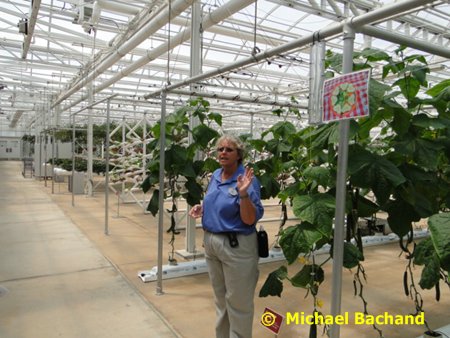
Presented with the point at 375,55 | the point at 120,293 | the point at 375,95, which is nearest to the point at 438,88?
the point at 375,55

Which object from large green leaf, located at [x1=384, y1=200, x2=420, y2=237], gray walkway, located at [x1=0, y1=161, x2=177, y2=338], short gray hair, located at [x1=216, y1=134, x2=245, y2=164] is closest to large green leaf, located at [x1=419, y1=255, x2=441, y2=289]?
large green leaf, located at [x1=384, y1=200, x2=420, y2=237]

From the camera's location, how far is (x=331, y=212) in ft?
5.61

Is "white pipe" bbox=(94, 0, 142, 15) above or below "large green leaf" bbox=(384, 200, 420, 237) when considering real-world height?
above

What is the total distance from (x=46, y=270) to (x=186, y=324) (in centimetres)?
193

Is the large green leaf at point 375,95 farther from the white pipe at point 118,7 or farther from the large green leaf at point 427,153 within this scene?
the white pipe at point 118,7

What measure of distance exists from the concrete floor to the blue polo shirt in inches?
38.8

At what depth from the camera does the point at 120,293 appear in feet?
10.8

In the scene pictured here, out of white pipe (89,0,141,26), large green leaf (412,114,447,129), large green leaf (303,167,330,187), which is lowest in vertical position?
large green leaf (303,167,330,187)

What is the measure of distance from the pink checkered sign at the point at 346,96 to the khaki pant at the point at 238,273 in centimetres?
85

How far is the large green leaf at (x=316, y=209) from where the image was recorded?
5.47ft

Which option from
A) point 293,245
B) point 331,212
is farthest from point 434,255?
point 293,245

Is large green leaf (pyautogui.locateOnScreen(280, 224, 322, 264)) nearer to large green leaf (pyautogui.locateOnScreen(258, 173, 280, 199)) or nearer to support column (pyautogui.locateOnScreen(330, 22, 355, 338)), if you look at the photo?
support column (pyautogui.locateOnScreen(330, 22, 355, 338))

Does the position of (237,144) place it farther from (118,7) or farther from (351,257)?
(118,7)

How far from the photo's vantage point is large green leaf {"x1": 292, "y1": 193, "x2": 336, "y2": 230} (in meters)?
1.67
